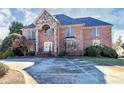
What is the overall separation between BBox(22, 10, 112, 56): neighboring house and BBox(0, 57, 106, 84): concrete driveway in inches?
33.6

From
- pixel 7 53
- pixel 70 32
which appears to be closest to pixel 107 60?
pixel 70 32

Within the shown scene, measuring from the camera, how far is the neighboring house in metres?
12.9

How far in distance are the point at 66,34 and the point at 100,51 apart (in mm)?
2151

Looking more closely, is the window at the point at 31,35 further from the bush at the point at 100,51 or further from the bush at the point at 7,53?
the bush at the point at 100,51

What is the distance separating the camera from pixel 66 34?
13914mm

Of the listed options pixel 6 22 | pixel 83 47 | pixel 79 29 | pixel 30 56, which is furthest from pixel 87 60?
pixel 6 22

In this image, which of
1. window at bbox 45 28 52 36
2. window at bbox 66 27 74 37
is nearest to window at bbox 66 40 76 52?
window at bbox 66 27 74 37

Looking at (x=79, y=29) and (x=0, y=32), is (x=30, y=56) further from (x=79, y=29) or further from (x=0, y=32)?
(x=79, y=29)

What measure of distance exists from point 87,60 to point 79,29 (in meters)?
1.84

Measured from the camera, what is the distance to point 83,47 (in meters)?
13.0

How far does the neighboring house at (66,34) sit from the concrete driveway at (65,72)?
853mm

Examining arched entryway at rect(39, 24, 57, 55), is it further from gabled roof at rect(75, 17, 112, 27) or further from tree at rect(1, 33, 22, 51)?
gabled roof at rect(75, 17, 112, 27)

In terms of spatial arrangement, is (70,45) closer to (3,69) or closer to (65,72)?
(65,72)
